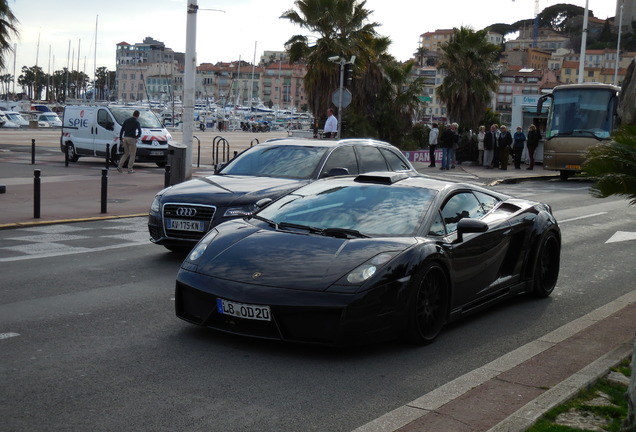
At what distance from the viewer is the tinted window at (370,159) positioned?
12754mm

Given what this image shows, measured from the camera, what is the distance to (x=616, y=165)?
5.86 m

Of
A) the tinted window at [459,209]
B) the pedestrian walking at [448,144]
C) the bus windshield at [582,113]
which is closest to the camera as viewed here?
the tinted window at [459,209]

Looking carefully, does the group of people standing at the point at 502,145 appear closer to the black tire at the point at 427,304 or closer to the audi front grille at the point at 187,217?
the audi front grille at the point at 187,217

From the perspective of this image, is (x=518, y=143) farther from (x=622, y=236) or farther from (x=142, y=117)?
(x=622, y=236)

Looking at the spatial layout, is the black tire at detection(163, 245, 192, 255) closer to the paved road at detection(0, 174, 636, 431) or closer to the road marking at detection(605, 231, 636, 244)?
the paved road at detection(0, 174, 636, 431)

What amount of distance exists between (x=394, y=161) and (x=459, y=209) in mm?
5280

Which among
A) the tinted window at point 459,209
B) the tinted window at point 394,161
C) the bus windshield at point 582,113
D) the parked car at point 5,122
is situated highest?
the bus windshield at point 582,113

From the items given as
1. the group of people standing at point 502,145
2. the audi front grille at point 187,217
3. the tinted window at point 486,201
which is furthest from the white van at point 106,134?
the tinted window at point 486,201

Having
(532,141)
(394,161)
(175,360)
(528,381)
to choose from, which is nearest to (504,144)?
(532,141)

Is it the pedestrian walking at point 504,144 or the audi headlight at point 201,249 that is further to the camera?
the pedestrian walking at point 504,144

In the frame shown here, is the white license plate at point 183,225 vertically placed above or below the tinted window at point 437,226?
below

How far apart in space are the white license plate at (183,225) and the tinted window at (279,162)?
66.1 inches

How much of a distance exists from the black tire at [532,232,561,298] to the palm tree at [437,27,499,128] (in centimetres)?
4294

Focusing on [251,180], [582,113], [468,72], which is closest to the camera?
[251,180]
